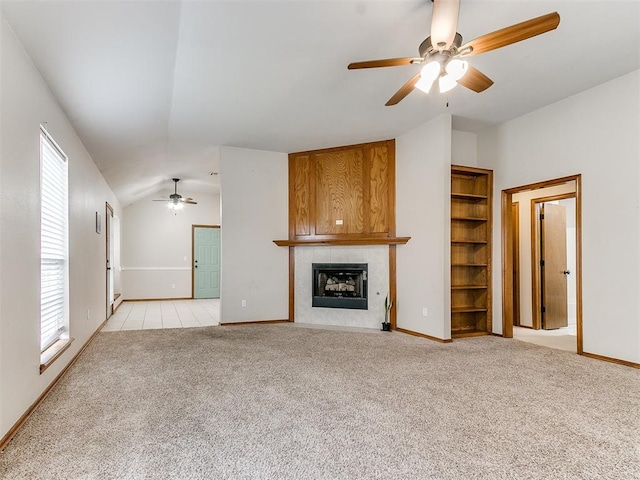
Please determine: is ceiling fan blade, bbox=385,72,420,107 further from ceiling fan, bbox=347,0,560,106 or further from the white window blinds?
the white window blinds

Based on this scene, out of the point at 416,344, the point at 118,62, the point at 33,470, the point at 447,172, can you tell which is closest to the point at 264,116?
the point at 118,62

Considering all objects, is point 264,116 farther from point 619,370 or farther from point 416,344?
point 619,370

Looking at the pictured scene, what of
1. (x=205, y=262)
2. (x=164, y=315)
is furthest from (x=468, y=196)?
(x=205, y=262)

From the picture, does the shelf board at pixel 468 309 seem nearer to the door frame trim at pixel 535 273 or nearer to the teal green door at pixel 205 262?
the door frame trim at pixel 535 273

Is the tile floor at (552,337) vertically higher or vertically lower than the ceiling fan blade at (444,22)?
lower

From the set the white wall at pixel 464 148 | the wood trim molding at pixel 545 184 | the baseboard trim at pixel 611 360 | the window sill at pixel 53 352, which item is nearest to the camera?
the window sill at pixel 53 352

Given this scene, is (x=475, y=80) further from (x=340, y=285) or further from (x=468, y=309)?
(x=340, y=285)

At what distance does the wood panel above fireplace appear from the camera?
5.49 metres

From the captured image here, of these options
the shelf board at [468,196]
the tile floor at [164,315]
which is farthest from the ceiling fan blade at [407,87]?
the tile floor at [164,315]

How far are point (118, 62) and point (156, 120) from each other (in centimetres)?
149

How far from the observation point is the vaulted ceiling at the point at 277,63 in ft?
7.98

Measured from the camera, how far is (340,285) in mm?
5867

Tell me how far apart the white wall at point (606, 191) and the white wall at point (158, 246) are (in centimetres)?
800

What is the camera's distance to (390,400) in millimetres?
2666
